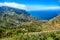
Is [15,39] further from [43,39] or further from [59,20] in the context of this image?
[59,20]

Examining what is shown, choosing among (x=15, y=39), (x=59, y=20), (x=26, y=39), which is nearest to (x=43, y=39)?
(x=26, y=39)

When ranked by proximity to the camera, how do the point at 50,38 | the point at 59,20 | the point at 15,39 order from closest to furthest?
1. the point at 50,38
2. the point at 15,39
3. the point at 59,20

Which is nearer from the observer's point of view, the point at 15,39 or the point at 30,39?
the point at 30,39

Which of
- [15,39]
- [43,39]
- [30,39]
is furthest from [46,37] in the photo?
[15,39]

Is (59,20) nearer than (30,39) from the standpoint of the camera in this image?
No

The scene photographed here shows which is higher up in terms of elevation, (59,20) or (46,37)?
(59,20)

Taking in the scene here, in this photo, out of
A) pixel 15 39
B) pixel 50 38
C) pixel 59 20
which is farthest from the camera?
pixel 59 20

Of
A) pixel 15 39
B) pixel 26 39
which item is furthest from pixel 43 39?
pixel 15 39

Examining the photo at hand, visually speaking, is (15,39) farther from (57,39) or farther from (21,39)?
(57,39)

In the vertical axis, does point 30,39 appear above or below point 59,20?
below
